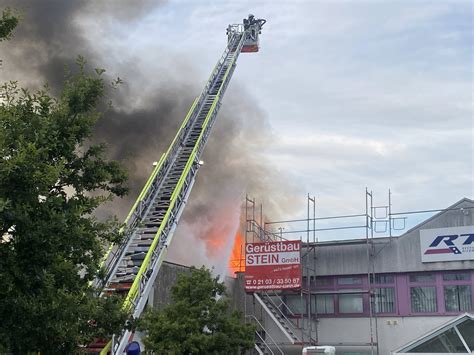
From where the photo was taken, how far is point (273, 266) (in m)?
28.2

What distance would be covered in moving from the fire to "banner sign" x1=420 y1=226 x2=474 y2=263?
966cm

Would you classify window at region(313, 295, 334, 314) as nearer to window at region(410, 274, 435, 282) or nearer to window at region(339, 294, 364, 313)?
window at region(339, 294, 364, 313)

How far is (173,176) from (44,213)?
16.2m

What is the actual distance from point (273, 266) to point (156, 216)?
24.0ft

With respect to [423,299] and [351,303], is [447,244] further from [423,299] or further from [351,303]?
[351,303]

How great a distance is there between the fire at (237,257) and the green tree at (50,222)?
19.3 meters

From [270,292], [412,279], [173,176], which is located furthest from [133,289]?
[412,279]

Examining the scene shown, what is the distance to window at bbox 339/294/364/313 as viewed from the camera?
1117 inches

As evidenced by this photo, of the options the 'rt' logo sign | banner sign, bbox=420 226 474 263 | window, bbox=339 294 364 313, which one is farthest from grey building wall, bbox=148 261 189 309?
the 'rt' logo sign

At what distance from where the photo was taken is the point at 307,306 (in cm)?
2923

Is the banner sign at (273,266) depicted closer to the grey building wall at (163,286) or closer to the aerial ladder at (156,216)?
the grey building wall at (163,286)

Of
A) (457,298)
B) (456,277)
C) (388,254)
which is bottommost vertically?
(457,298)

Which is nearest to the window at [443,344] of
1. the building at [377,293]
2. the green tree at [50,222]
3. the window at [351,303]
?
the building at [377,293]

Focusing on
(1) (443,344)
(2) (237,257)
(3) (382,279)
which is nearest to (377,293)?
(3) (382,279)
